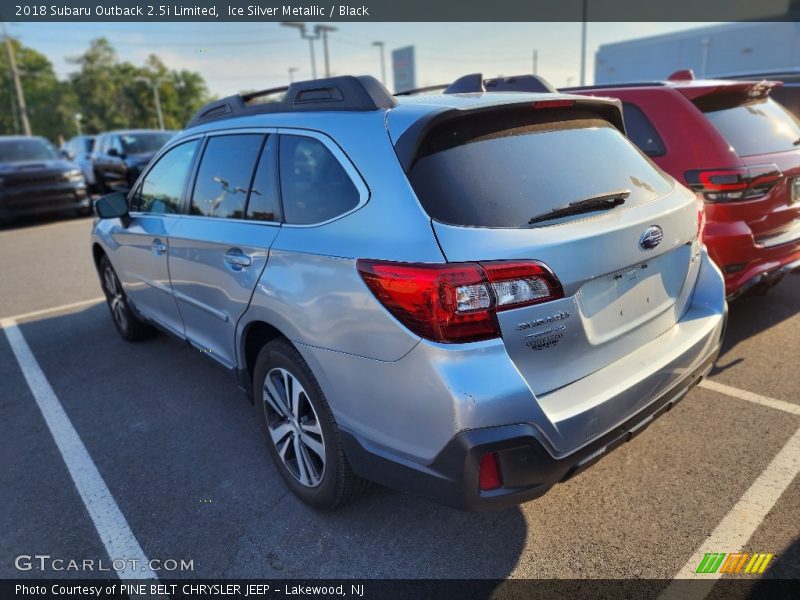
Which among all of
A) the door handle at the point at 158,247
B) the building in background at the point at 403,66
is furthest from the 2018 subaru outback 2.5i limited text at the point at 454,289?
the building in background at the point at 403,66

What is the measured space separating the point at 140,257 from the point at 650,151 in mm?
3774

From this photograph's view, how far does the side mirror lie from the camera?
13.7 ft

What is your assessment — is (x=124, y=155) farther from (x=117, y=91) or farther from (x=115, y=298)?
(x=117, y=91)

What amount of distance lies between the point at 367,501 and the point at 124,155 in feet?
48.7

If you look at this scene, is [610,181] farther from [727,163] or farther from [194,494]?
[194,494]

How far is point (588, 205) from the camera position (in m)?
2.21

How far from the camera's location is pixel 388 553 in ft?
7.80

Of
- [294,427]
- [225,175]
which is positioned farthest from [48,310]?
[294,427]

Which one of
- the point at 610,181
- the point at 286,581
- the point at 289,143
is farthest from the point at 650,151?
the point at 286,581

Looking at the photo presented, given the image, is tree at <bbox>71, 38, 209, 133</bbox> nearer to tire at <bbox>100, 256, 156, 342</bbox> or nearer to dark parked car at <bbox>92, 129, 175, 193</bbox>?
dark parked car at <bbox>92, 129, 175, 193</bbox>

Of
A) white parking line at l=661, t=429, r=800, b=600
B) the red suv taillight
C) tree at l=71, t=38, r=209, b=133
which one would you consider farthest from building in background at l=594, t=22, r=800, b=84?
tree at l=71, t=38, r=209, b=133

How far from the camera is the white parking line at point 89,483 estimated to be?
2.46m

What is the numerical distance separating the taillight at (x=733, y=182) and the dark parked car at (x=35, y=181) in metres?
13.2

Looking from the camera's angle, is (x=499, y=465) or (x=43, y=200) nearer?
(x=499, y=465)
